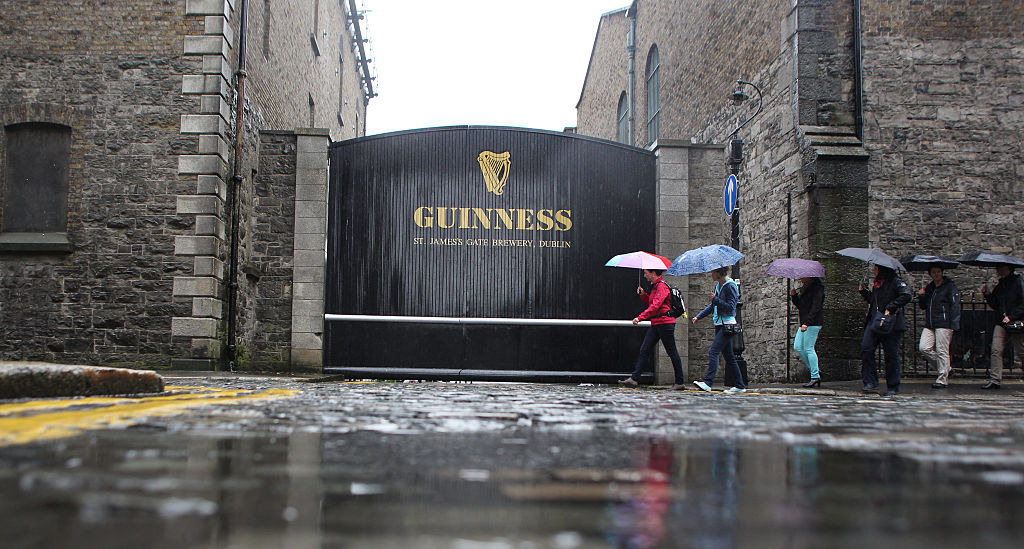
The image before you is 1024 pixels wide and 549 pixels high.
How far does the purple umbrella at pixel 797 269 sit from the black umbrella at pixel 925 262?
1.32 metres

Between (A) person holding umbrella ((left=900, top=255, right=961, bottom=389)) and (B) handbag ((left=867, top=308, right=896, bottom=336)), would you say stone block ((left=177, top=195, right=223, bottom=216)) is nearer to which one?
(B) handbag ((left=867, top=308, right=896, bottom=336))

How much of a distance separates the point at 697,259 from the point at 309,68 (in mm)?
12080

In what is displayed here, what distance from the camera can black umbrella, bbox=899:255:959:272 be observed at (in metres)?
11.1

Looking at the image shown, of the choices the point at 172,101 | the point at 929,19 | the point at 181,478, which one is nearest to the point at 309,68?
the point at 172,101

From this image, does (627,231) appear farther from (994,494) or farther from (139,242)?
(994,494)

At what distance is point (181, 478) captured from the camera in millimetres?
1929

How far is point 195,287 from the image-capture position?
1144 cm

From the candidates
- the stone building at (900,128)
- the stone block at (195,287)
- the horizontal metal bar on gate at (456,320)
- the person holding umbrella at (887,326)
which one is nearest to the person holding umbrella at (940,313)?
the person holding umbrella at (887,326)

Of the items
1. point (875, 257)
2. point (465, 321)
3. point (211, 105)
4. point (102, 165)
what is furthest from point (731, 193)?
point (102, 165)

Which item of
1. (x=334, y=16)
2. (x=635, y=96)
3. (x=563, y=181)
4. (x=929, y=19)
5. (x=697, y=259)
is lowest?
(x=697, y=259)

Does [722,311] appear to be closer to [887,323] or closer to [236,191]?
[887,323]

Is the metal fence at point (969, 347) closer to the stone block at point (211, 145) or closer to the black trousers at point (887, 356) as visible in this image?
the black trousers at point (887, 356)

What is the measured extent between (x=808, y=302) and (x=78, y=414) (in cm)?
995

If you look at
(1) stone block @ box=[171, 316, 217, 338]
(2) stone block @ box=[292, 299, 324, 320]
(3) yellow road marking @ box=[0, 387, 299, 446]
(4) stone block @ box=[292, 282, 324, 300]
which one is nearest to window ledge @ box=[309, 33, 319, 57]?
(4) stone block @ box=[292, 282, 324, 300]
